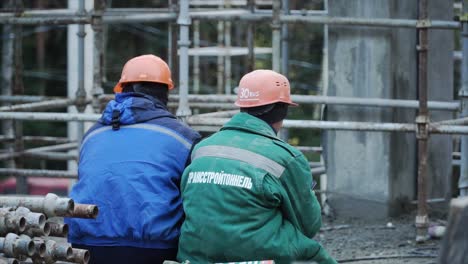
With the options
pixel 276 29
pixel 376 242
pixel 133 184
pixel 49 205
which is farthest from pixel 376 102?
pixel 49 205

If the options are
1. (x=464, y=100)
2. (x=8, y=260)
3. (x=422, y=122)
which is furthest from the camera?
(x=464, y=100)

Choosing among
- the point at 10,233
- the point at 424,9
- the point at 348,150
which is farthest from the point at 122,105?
the point at 348,150

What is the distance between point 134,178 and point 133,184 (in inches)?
1.2

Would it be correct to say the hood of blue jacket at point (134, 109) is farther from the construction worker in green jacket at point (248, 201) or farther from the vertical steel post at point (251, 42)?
the vertical steel post at point (251, 42)

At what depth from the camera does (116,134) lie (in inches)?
215

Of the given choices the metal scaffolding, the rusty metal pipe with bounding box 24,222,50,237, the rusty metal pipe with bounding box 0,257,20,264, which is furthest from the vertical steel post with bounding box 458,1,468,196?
the rusty metal pipe with bounding box 0,257,20,264

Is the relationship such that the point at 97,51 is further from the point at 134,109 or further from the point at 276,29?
the point at 134,109

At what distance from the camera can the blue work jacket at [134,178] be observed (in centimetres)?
525

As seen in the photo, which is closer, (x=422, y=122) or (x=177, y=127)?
(x=177, y=127)

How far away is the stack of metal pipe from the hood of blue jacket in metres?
0.70

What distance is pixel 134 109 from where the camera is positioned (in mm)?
5484

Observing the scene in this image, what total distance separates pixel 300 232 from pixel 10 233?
132 centimetres

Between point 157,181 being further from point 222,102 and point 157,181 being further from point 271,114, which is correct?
point 222,102

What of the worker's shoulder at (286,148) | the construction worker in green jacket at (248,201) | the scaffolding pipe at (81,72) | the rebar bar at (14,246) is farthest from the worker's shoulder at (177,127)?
the scaffolding pipe at (81,72)
